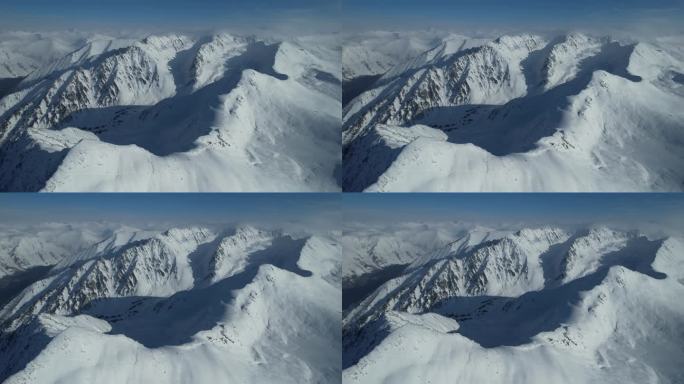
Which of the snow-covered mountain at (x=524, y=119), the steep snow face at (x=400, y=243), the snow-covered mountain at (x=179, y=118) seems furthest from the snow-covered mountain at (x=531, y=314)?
the snow-covered mountain at (x=179, y=118)

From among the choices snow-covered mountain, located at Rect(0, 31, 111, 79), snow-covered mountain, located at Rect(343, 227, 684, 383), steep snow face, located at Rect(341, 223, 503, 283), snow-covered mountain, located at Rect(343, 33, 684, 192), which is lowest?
snow-covered mountain, located at Rect(343, 227, 684, 383)

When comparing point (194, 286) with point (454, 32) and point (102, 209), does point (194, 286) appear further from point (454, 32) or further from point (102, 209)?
point (454, 32)

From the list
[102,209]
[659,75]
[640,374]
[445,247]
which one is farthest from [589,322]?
[102,209]

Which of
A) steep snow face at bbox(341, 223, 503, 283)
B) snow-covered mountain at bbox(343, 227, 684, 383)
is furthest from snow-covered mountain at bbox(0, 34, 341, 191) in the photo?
snow-covered mountain at bbox(343, 227, 684, 383)

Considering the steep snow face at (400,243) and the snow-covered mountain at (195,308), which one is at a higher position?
the steep snow face at (400,243)

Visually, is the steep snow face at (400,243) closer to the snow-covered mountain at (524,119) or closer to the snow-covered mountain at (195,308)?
the snow-covered mountain at (195,308)

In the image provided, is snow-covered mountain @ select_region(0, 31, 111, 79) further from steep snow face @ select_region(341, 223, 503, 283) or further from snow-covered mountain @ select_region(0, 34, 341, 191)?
steep snow face @ select_region(341, 223, 503, 283)

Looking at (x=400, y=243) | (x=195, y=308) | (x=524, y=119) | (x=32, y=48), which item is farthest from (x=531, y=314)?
(x=32, y=48)
